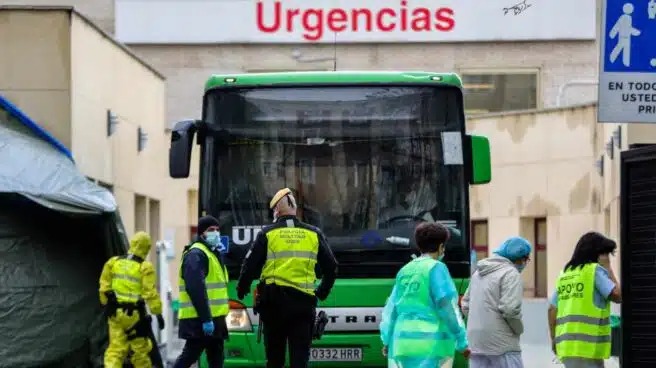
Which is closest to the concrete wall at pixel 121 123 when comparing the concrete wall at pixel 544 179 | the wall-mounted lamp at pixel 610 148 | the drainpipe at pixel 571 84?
the wall-mounted lamp at pixel 610 148

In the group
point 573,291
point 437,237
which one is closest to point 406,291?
point 437,237

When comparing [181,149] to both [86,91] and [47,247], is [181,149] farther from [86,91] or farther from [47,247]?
[86,91]

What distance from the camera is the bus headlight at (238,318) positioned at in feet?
46.8

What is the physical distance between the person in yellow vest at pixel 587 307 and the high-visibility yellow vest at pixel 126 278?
5378 mm

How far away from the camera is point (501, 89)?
41688 mm

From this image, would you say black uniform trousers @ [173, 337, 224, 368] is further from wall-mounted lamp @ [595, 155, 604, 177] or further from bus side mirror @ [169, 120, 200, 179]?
wall-mounted lamp @ [595, 155, 604, 177]

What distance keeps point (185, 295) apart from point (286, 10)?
91.7 ft

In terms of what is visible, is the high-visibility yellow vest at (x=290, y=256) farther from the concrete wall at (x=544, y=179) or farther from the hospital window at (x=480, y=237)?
the hospital window at (x=480, y=237)

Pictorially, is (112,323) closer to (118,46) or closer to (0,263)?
(0,263)

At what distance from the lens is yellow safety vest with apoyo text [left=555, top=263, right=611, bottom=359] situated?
12.4m

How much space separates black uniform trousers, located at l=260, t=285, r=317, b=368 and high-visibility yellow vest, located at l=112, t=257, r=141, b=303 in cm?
432

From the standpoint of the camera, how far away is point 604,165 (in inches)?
1162

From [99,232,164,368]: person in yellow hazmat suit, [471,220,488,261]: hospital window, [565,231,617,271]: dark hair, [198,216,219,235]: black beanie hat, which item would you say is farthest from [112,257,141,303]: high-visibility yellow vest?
[471,220,488,261]: hospital window

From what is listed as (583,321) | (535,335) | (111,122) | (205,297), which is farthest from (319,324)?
(535,335)
